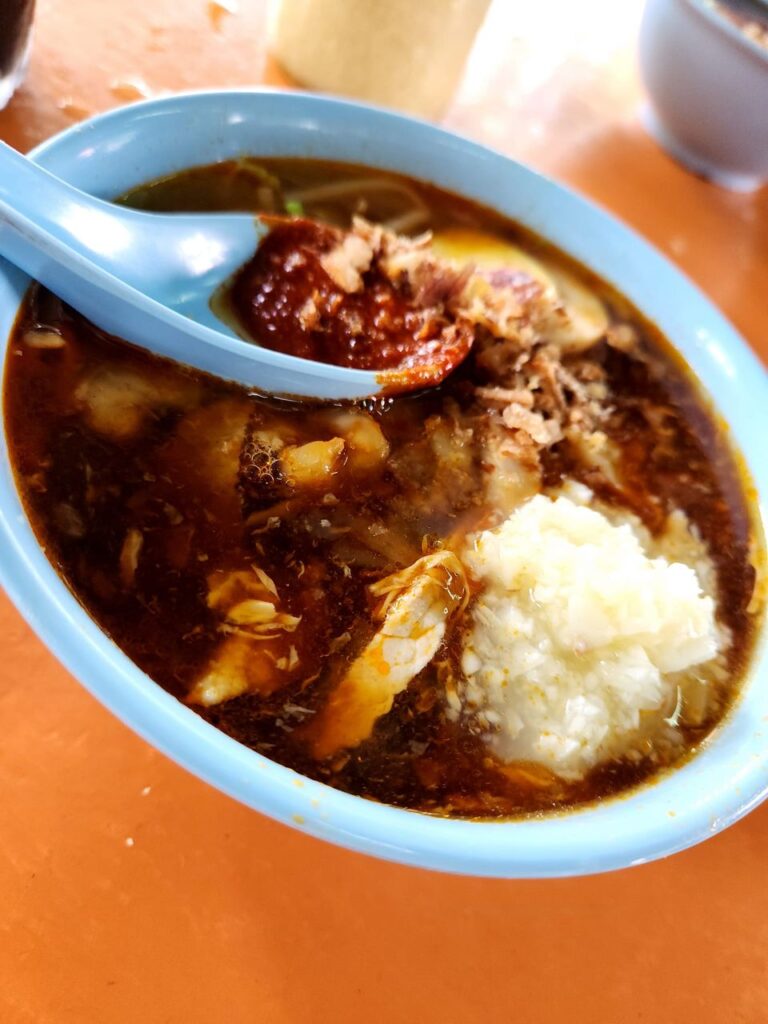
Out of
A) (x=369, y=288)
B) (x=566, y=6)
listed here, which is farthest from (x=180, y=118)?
(x=566, y=6)

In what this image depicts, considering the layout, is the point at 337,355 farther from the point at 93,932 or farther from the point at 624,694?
the point at 93,932

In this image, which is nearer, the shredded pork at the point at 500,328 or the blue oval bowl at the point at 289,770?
the blue oval bowl at the point at 289,770

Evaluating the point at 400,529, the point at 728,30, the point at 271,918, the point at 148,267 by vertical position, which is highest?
the point at 728,30

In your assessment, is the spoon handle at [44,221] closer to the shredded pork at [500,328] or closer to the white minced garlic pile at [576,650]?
the shredded pork at [500,328]

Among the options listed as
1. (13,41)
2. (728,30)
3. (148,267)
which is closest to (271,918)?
(148,267)

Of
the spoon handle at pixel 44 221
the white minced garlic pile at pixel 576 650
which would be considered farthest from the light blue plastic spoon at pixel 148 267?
the white minced garlic pile at pixel 576 650

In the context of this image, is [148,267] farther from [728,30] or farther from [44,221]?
[728,30]

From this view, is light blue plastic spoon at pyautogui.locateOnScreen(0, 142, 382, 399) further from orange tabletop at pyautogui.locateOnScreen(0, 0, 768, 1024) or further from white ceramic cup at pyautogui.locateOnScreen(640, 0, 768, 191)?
white ceramic cup at pyautogui.locateOnScreen(640, 0, 768, 191)

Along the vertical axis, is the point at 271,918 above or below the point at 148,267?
below
